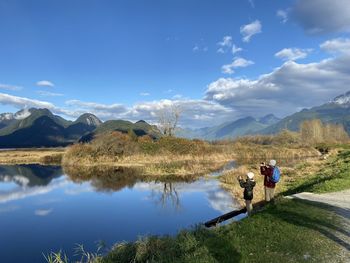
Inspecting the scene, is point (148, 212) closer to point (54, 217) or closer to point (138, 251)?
point (54, 217)

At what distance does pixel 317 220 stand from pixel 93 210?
750 inches

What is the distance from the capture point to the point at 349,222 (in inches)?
528

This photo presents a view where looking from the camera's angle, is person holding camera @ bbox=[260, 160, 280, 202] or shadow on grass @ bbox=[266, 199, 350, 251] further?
person holding camera @ bbox=[260, 160, 280, 202]

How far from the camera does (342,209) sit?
15.7 meters

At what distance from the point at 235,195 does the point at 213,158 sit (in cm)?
4041

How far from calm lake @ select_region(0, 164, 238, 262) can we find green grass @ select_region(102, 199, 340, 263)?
17.1 ft

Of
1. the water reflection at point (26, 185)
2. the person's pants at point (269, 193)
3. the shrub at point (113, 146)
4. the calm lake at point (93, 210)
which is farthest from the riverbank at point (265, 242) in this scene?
the shrub at point (113, 146)

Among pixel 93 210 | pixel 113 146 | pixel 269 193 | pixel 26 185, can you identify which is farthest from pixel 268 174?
pixel 113 146

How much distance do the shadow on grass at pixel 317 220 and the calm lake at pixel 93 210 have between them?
7.32 m

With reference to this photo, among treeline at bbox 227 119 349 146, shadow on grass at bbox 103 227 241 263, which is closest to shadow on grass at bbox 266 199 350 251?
shadow on grass at bbox 103 227 241 263

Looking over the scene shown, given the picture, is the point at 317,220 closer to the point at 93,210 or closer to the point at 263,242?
the point at 263,242

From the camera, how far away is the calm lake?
20.0m

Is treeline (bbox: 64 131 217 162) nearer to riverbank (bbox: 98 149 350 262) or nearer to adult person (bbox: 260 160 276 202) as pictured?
adult person (bbox: 260 160 276 202)

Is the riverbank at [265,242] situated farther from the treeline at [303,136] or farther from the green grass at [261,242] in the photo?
the treeline at [303,136]
